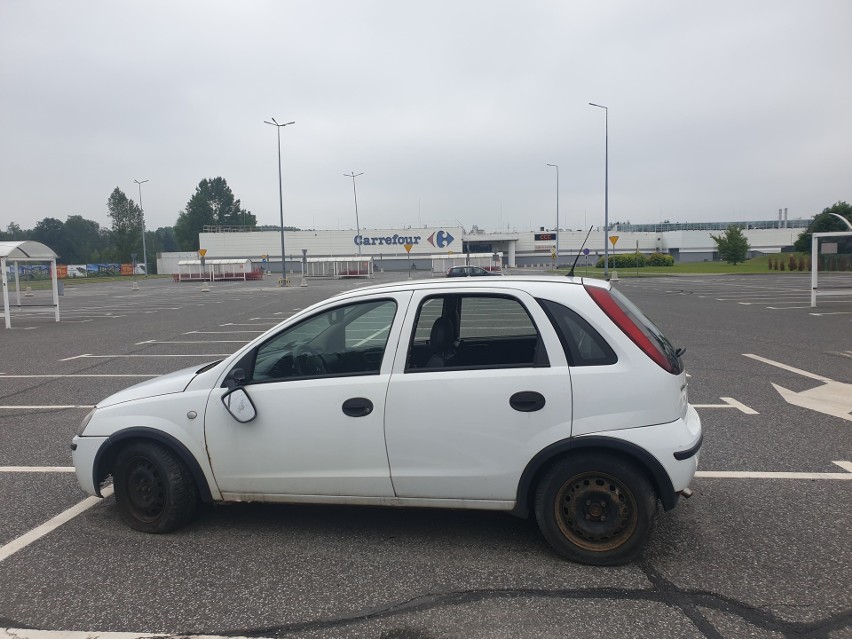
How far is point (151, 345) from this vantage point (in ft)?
46.0

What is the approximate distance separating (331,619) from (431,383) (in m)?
1.35

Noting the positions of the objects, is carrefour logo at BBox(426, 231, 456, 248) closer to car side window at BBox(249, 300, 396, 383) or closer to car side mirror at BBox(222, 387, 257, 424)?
car side window at BBox(249, 300, 396, 383)

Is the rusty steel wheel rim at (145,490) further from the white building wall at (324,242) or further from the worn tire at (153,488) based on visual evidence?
the white building wall at (324,242)

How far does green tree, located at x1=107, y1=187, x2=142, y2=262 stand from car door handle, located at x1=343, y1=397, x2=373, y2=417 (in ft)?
382

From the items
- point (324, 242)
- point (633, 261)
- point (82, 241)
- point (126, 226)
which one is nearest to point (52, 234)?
point (82, 241)

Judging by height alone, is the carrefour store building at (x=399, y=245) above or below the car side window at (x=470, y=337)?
above

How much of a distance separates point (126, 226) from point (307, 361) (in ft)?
404

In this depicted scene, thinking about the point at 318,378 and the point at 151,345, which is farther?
the point at 151,345

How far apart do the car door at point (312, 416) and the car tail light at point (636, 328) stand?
48.2 inches

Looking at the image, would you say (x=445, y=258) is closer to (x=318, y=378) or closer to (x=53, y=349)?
(x=53, y=349)

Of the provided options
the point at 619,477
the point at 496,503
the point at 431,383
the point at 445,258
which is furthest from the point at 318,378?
the point at 445,258

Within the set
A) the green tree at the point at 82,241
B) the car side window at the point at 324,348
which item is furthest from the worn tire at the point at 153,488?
the green tree at the point at 82,241

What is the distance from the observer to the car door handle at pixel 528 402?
3.55 meters

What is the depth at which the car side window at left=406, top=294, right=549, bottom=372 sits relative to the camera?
3.77m
